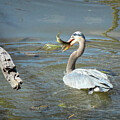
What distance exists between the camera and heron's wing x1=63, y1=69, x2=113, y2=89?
588 centimetres

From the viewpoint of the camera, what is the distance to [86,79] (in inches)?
241

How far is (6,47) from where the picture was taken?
28.0 ft

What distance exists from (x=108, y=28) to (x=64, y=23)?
5.45 feet

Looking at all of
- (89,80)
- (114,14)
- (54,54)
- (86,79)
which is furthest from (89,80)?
(114,14)

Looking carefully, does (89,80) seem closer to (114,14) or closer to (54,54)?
(54,54)

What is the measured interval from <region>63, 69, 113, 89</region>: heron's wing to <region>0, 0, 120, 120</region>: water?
0.54 ft

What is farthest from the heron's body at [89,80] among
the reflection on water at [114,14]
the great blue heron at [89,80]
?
the reflection on water at [114,14]

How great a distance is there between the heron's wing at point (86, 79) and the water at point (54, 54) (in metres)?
0.16

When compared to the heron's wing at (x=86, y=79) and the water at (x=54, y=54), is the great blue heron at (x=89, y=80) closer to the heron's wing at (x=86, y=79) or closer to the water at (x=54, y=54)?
the heron's wing at (x=86, y=79)

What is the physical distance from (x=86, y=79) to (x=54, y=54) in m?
2.28

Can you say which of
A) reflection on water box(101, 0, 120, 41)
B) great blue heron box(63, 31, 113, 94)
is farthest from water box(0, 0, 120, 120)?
great blue heron box(63, 31, 113, 94)

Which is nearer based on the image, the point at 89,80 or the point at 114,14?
the point at 89,80

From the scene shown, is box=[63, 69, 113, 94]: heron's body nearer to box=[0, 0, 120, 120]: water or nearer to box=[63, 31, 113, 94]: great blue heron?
box=[63, 31, 113, 94]: great blue heron

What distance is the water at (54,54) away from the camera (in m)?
5.18
